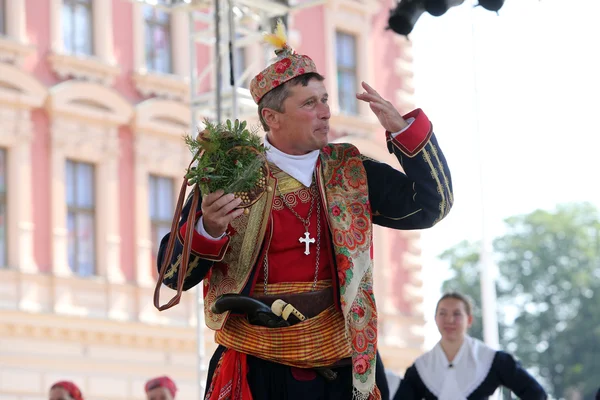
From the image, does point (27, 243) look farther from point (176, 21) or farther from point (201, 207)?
point (201, 207)

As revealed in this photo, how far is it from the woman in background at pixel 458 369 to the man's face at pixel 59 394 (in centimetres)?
309

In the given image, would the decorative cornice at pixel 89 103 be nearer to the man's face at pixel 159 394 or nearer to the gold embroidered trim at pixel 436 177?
the man's face at pixel 159 394

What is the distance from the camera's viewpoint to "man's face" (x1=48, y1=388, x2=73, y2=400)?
11219 millimetres

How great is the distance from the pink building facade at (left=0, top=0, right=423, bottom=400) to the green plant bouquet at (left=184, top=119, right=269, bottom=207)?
51.3ft

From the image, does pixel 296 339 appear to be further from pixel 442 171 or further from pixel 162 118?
pixel 162 118

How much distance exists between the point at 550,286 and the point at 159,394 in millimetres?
42607

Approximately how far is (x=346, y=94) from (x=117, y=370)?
7.71m

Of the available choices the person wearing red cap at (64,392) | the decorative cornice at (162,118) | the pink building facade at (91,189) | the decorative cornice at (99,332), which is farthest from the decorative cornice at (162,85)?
the person wearing red cap at (64,392)

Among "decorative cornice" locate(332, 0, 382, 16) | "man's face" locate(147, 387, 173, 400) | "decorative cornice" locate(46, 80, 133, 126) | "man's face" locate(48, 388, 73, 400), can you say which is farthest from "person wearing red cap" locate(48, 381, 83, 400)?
"decorative cornice" locate(332, 0, 382, 16)

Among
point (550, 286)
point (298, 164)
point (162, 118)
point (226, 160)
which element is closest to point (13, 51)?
point (162, 118)

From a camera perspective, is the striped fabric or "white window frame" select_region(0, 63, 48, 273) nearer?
the striped fabric

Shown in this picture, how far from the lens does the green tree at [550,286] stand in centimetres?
5059

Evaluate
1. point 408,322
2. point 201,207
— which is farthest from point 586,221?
point 201,207

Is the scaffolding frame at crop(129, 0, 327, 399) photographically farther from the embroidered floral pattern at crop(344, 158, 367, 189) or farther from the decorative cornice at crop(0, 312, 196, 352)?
the embroidered floral pattern at crop(344, 158, 367, 189)
